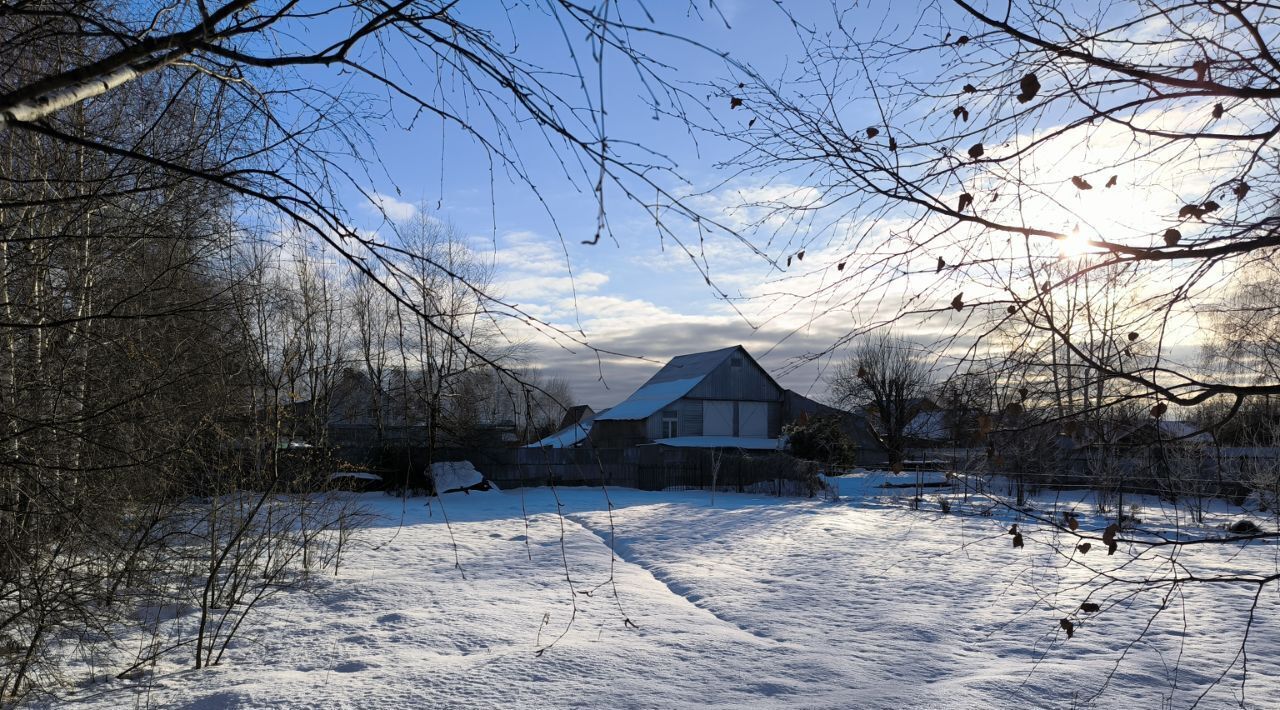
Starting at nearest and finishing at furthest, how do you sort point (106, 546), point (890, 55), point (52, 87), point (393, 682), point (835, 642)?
point (52, 87)
point (890, 55)
point (106, 546)
point (393, 682)
point (835, 642)

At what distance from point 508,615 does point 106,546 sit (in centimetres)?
383

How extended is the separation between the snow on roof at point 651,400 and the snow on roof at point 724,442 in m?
1.48

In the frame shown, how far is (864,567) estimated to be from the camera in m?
11.0

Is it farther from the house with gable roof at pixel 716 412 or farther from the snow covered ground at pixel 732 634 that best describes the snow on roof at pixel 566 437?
the house with gable roof at pixel 716 412

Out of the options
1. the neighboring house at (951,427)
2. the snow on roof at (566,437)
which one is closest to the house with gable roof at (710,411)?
the snow on roof at (566,437)

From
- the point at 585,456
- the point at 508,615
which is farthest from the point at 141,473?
the point at 585,456

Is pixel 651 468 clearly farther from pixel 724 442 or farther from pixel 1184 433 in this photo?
pixel 1184 433

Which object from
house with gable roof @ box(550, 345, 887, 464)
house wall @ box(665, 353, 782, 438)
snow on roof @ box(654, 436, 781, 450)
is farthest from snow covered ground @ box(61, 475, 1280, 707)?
house wall @ box(665, 353, 782, 438)

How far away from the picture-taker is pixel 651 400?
3516 centimetres

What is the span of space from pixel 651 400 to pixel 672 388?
1.10 m

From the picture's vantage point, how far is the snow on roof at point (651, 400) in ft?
109

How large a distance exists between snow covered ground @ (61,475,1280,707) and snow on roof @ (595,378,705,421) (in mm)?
20188

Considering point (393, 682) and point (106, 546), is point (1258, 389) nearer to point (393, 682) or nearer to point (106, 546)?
point (393, 682)

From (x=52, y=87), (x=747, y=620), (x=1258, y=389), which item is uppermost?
(x=52, y=87)
